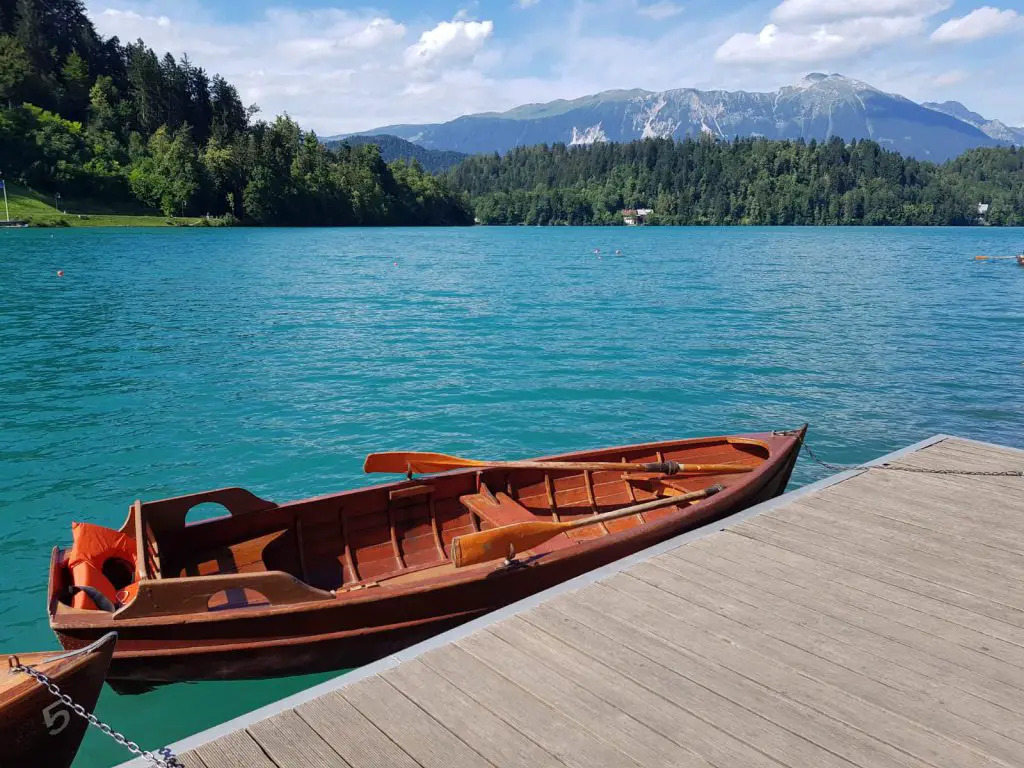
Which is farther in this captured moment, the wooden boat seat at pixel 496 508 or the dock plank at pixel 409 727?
the wooden boat seat at pixel 496 508

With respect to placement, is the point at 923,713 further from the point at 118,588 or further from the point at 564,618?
the point at 118,588

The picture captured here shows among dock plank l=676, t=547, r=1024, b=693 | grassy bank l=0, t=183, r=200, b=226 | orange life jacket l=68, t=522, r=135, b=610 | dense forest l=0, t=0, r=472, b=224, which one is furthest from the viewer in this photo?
dense forest l=0, t=0, r=472, b=224

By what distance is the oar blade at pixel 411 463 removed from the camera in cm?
880

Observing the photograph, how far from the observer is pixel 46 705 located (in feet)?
14.3

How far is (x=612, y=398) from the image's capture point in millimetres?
20391

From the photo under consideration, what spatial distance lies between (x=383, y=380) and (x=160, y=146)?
387 feet

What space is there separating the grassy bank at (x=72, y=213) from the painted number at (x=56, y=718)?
337ft

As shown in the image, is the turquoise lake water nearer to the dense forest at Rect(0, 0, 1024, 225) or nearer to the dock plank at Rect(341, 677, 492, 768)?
the dock plank at Rect(341, 677, 492, 768)

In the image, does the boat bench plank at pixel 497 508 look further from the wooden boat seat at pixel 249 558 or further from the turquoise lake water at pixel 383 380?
the turquoise lake water at pixel 383 380

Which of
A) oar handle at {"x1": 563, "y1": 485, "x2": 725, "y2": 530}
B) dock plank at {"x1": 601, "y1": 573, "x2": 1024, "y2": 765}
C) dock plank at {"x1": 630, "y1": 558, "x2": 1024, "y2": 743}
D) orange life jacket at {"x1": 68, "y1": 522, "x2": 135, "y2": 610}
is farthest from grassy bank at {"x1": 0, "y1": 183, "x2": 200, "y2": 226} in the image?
dock plank at {"x1": 601, "y1": 573, "x2": 1024, "y2": 765}

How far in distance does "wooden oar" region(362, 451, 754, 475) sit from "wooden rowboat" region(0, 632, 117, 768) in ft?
13.9

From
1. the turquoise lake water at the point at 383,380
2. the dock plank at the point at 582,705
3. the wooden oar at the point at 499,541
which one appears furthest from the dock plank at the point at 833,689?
the turquoise lake water at the point at 383,380

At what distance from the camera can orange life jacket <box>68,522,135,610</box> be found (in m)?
6.59

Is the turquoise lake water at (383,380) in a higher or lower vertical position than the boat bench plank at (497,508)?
lower
